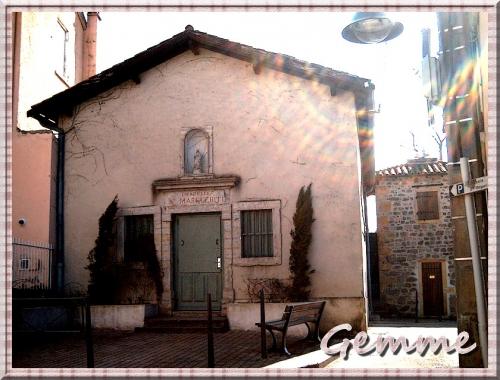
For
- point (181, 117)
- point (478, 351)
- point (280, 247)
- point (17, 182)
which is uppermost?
point (181, 117)

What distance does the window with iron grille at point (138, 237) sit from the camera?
12289 millimetres

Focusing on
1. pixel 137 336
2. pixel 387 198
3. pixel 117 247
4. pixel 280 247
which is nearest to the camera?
pixel 137 336

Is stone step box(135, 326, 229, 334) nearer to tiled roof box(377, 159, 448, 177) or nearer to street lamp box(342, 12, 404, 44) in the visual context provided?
street lamp box(342, 12, 404, 44)

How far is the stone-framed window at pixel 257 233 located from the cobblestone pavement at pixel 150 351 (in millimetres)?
1590

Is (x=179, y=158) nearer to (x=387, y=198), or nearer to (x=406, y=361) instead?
(x=406, y=361)

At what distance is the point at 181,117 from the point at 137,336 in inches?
180

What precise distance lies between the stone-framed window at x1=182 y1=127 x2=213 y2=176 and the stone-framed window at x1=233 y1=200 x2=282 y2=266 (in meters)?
1.09

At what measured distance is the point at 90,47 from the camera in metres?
18.6

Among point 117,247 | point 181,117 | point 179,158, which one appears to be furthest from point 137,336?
point 181,117

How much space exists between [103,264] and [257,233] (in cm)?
318

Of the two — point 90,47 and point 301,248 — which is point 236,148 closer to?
point 301,248

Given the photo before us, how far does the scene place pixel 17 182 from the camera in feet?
42.5

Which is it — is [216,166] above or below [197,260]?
above

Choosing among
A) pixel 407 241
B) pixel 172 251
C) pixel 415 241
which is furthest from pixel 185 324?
pixel 415 241
